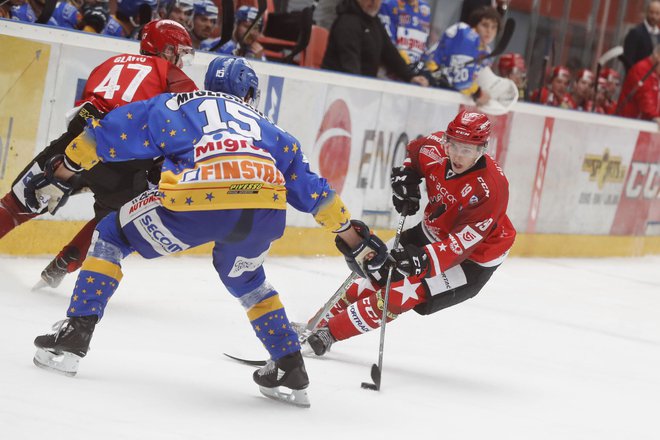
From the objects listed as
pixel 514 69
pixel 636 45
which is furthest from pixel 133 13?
pixel 636 45

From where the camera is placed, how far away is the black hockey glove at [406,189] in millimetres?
4836

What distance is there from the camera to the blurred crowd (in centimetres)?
658

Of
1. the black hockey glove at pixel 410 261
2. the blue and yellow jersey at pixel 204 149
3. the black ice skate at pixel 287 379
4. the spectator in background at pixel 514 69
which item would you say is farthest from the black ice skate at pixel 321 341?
the spectator in background at pixel 514 69

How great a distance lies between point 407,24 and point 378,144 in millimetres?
1209

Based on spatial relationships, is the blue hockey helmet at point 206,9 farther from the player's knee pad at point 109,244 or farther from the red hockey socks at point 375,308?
the player's knee pad at point 109,244

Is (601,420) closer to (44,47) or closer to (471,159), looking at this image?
(471,159)

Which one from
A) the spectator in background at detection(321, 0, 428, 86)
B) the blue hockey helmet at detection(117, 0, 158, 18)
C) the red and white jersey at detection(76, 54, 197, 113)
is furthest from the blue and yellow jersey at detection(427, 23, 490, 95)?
the red and white jersey at detection(76, 54, 197, 113)

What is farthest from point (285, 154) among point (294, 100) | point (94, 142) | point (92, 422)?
point (294, 100)

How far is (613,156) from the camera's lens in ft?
32.2

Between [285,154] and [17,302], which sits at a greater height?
[285,154]

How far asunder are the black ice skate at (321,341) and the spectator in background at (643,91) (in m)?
6.55

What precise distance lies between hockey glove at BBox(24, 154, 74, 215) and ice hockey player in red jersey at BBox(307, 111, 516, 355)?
1.17 m

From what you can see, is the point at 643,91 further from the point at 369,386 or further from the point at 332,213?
the point at 332,213

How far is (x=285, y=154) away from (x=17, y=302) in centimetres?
172
